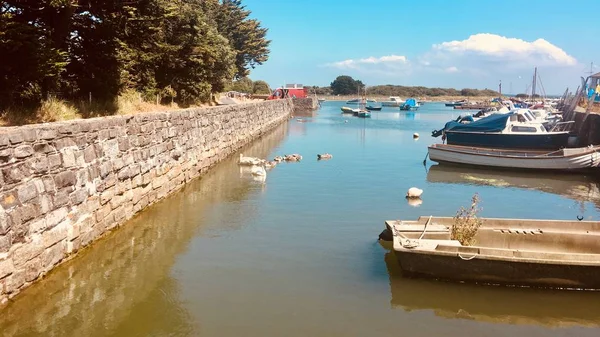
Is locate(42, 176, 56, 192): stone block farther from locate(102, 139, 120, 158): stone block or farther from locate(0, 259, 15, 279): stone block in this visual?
locate(102, 139, 120, 158): stone block

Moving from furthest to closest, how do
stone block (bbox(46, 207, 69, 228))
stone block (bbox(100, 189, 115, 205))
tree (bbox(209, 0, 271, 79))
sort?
tree (bbox(209, 0, 271, 79)) < stone block (bbox(100, 189, 115, 205)) < stone block (bbox(46, 207, 69, 228))

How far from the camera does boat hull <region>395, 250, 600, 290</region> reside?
8.05 meters

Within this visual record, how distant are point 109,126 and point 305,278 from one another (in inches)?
224

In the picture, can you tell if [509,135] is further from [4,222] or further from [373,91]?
[373,91]

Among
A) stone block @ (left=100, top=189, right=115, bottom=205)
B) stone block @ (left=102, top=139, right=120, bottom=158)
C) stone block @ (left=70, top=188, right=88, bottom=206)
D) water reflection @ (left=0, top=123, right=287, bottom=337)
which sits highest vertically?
stone block @ (left=102, top=139, right=120, bottom=158)

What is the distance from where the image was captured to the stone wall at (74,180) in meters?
7.29

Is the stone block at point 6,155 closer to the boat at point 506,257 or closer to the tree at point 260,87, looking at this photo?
the boat at point 506,257

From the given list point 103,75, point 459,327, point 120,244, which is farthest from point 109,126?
point 459,327

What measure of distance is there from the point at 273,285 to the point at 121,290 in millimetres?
2535

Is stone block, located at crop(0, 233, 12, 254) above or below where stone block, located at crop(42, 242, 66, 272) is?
above

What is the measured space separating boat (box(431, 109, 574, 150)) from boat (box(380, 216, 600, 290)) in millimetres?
15662

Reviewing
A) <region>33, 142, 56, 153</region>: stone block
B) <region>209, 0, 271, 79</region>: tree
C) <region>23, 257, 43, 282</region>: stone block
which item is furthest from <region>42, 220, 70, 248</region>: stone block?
<region>209, 0, 271, 79</region>: tree

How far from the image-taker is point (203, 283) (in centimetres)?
853

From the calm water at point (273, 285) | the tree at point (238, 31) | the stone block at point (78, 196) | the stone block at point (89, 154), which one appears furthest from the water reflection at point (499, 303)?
the tree at point (238, 31)
